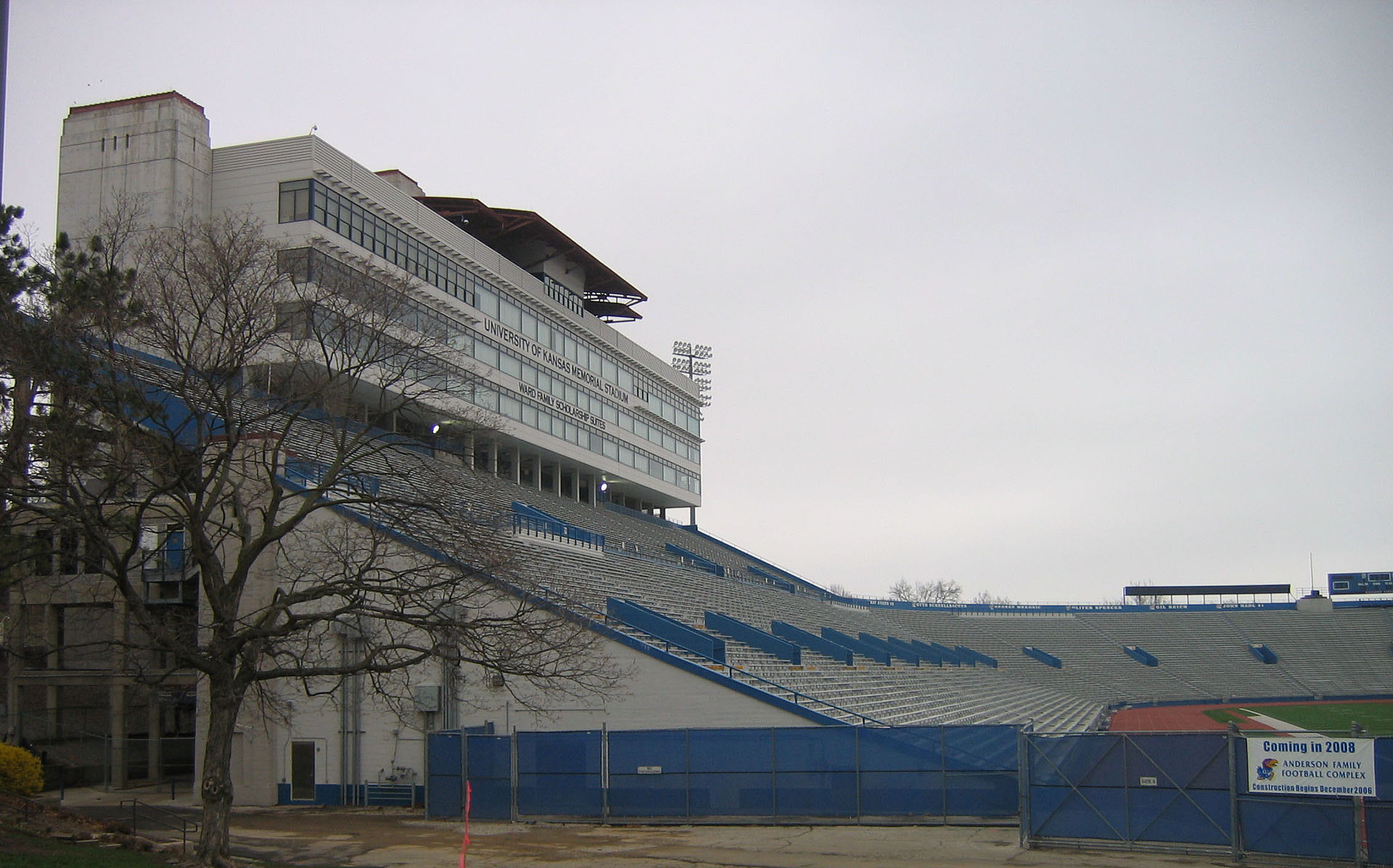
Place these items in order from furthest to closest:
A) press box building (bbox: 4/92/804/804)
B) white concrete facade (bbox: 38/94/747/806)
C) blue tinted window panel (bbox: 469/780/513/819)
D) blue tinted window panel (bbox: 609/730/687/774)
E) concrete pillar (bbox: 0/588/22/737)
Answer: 1. concrete pillar (bbox: 0/588/22/737)
2. press box building (bbox: 4/92/804/804)
3. white concrete facade (bbox: 38/94/747/806)
4. blue tinted window panel (bbox: 469/780/513/819)
5. blue tinted window panel (bbox: 609/730/687/774)

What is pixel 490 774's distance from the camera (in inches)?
939

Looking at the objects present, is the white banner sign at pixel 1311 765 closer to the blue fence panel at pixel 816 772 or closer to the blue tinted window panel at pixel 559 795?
the blue fence panel at pixel 816 772

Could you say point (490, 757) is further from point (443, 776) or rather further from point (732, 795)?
point (732, 795)

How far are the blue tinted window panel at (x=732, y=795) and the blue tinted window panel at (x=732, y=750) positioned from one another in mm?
139

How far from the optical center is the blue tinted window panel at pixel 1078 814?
18312mm

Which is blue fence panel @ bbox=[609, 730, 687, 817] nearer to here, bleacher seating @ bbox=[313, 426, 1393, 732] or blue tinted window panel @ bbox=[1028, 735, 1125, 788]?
bleacher seating @ bbox=[313, 426, 1393, 732]

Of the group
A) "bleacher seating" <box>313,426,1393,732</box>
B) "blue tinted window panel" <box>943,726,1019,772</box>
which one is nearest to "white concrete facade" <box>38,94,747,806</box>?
"bleacher seating" <box>313,426,1393,732</box>

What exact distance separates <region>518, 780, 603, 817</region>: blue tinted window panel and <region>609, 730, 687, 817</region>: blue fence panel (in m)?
0.36

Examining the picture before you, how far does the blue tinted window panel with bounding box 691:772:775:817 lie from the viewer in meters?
22.2

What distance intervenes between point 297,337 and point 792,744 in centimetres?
1182

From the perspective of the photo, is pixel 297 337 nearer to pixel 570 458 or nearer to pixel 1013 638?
pixel 570 458

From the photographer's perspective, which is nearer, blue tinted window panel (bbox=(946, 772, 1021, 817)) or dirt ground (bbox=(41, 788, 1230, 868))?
dirt ground (bbox=(41, 788, 1230, 868))

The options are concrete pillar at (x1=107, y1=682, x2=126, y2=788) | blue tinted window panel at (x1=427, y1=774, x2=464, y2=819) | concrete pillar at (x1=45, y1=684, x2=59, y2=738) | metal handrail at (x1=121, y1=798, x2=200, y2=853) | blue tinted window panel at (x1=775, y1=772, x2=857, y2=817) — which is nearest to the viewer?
blue tinted window panel at (x1=775, y1=772, x2=857, y2=817)

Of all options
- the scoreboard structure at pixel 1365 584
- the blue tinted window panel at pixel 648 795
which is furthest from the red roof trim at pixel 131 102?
the scoreboard structure at pixel 1365 584
